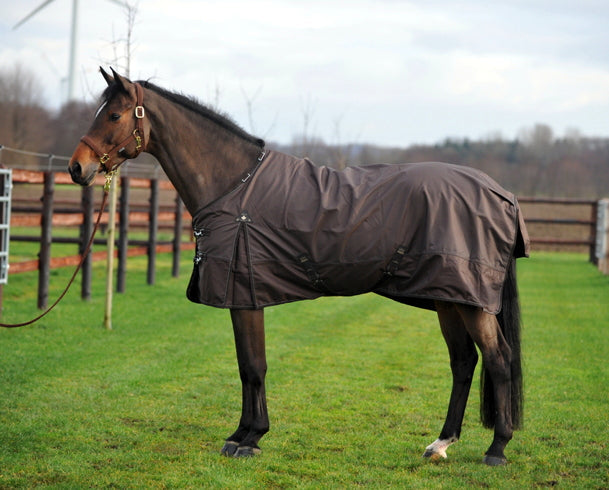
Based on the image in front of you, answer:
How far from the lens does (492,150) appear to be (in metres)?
60.3

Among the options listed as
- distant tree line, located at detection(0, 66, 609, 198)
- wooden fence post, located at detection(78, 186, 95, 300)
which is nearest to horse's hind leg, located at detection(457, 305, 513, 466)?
wooden fence post, located at detection(78, 186, 95, 300)

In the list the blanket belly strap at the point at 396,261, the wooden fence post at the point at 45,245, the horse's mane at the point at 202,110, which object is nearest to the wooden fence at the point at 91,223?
the wooden fence post at the point at 45,245

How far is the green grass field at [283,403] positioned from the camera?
3674 mm

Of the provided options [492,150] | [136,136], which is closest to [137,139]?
[136,136]

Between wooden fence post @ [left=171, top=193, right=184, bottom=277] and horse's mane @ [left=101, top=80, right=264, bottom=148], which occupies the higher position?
horse's mane @ [left=101, top=80, right=264, bottom=148]

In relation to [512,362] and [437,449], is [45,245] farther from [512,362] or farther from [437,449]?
[512,362]

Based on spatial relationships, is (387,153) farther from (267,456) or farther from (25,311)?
(267,456)

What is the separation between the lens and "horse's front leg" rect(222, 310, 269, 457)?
3930 millimetres

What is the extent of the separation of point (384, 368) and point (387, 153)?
40.2 metres

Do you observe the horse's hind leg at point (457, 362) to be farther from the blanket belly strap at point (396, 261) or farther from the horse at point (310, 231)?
the blanket belly strap at point (396, 261)

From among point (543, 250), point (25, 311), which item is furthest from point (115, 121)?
point (543, 250)

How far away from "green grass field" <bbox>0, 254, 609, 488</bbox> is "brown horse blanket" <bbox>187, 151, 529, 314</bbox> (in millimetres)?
933

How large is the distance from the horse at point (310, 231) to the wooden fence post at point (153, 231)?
7.46 meters

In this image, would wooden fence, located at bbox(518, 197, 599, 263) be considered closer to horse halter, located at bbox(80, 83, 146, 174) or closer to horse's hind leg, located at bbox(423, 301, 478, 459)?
horse's hind leg, located at bbox(423, 301, 478, 459)
